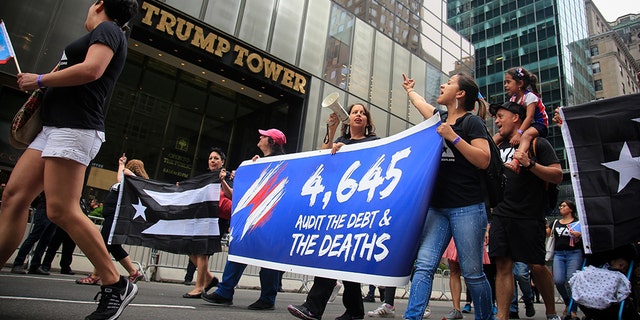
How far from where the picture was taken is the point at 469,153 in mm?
2719

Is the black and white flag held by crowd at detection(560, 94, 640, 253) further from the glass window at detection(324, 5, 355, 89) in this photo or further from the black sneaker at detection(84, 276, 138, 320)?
the glass window at detection(324, 5, 355, 89)

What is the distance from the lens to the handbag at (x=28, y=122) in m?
2.54

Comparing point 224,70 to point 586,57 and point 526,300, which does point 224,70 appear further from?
point 586,57

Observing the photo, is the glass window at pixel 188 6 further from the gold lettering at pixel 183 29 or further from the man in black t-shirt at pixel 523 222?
the man in black t-shirt at pixel 523 222

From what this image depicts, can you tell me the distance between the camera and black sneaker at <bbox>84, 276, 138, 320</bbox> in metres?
2.34

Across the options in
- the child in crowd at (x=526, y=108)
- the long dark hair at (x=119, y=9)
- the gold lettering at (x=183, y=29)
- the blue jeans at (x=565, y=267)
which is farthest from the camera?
the gold lettering at (x=183, y=29)

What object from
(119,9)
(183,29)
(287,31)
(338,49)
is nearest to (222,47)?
(183,29)

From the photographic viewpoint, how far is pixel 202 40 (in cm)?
1371

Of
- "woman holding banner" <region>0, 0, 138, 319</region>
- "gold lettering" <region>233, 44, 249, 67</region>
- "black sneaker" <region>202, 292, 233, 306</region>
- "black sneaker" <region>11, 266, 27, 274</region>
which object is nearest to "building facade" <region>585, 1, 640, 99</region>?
"gold lettering" <region>233, 44, 249, 67</region>

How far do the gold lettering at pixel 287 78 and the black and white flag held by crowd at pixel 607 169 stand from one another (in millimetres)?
12552

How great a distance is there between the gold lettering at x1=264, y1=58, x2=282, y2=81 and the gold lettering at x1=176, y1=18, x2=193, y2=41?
2.94 meters

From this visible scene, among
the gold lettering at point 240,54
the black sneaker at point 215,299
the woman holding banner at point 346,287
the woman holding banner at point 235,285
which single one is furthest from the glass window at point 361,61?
the black sneaker at point 215,299

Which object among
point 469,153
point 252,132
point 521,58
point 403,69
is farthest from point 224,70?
point 521,58

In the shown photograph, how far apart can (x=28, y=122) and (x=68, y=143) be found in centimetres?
45
